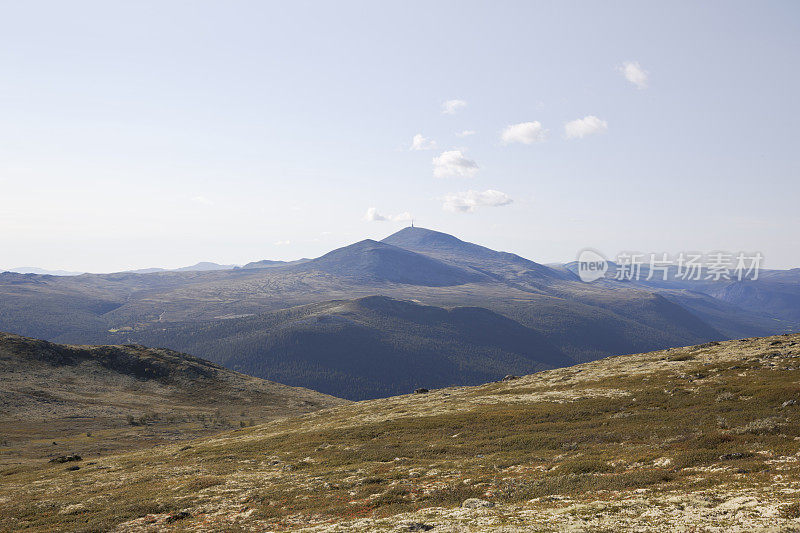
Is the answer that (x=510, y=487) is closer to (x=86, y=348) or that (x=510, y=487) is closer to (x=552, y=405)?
(x=552, y=405)

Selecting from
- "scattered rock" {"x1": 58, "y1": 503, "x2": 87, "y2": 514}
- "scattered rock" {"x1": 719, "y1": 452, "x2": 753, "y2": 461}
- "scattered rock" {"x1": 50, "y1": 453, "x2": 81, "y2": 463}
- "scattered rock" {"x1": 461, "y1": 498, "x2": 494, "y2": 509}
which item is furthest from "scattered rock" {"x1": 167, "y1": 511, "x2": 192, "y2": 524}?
"scattered rock" {"x1": 50, "y1": 453, "x2": 81, "y2": 463}

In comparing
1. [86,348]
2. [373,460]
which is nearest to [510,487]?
[373,460]

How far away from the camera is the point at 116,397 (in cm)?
13325

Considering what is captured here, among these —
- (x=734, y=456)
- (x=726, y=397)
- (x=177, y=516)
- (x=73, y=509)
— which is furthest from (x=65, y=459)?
(x=726, y=397)

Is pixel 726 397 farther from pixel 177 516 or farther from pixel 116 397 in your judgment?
pixel 116 397

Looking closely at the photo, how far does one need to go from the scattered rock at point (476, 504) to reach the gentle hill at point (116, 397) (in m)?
79.6

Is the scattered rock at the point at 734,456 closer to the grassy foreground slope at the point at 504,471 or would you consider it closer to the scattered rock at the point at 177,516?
the grassy foreground slope at the point at 504,471

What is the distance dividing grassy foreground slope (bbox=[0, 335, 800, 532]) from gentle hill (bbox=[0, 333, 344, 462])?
3381 centimetres

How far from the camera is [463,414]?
205 ft

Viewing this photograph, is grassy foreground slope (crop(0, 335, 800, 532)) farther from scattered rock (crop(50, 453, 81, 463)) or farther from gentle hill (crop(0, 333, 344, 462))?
gentle hill (crop(0, 333, 344, 462))

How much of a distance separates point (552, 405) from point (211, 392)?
131 m

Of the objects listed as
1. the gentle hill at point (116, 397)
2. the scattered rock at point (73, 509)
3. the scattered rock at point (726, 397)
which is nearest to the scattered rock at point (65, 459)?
the gentle hill at point (116, 397)

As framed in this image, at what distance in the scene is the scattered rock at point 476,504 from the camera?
26.8m

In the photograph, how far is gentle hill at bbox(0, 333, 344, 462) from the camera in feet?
305
